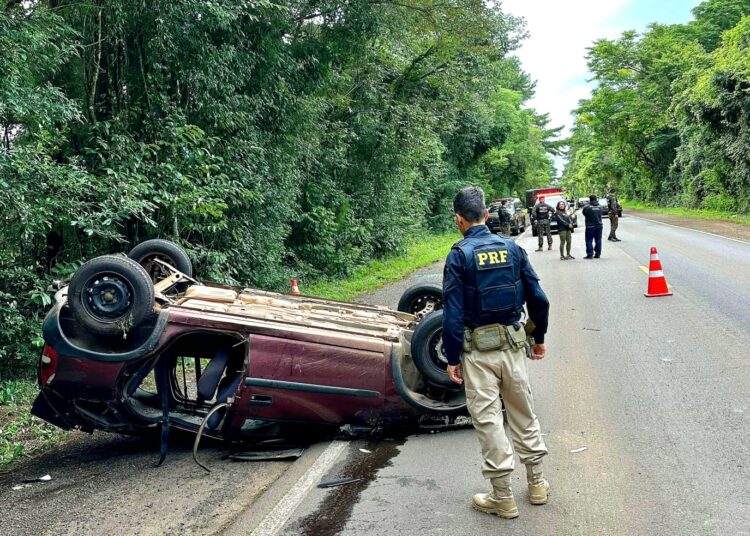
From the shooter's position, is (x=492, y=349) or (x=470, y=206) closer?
(x=492, y=349)

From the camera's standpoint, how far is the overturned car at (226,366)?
A: 5027 mm

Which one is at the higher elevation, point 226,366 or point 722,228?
point 226,366

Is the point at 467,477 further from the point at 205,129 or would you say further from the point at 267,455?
the point at 205,129

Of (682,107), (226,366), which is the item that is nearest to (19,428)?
(226,366)

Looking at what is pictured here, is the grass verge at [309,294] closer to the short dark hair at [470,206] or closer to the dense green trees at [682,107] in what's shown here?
the short dark hair at [470,206]

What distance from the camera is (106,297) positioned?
5.04m

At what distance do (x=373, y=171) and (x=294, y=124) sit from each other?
24.3 ft

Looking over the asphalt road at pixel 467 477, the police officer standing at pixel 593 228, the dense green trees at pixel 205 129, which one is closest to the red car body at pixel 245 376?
the asphalt road at pixel 467 477

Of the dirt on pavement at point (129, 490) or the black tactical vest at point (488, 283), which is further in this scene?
the dirt on pavement at point (129, 490)

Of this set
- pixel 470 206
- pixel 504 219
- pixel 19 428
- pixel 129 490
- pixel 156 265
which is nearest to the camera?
pixel 470 206

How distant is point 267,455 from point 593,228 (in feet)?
49.8

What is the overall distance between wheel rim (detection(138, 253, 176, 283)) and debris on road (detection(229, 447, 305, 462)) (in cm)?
226

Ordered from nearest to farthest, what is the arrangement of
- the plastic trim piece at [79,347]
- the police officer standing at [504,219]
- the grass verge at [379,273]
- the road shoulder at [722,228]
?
1. the plastic trim piece at [79,347]
2. the grass verge at [379,273]
3. the road shoulder at [722,228]
4. the police officer standing at [504,219]

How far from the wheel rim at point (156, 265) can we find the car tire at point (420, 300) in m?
2.36
